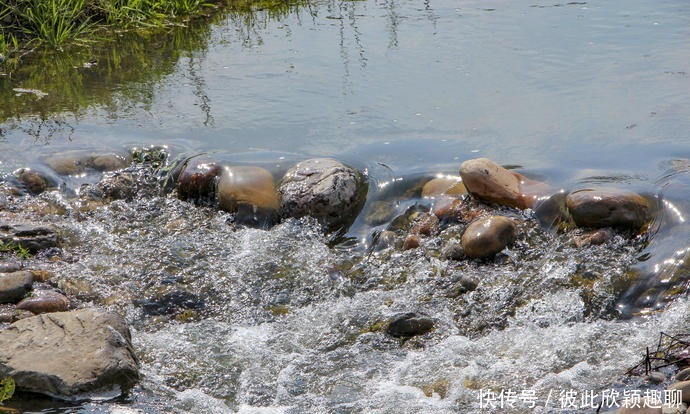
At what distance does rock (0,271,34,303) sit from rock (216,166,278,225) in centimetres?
154

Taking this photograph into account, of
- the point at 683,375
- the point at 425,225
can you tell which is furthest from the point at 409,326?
the point at 683,375

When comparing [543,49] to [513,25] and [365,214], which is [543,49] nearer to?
[513,25]

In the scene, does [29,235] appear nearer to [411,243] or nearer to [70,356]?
[70,356]

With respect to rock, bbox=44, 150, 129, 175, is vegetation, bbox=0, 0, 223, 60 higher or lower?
higher

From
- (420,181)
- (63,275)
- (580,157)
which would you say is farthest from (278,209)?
(580,157)

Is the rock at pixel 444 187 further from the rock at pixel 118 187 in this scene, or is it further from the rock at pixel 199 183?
the rock at pixel 118 187

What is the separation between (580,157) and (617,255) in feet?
4.19

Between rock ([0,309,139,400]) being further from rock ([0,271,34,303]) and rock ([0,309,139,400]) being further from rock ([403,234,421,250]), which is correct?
rock ([403,234,421,250])

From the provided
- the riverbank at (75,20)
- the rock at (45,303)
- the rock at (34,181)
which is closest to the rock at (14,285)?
the rock at (45,303)

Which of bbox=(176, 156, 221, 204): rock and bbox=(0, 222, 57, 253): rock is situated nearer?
bbox=(0, 222, 57, 253): rock

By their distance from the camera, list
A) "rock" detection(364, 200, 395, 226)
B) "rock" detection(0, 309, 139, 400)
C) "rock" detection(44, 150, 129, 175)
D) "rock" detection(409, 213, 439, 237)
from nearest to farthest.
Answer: "rock" detection(0, 309, 139, 400) → "rock" detection(409, 213, 439, 237) → "rock" detection(364, 200, 395, 226) → "rock" detection(44, 150, 129, 175)

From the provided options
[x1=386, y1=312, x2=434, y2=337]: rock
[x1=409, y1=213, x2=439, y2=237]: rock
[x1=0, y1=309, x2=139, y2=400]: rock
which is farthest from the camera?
[x1=409, y1=213, x2=439, y2=237]: rock

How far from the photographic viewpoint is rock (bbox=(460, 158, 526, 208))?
5426mm

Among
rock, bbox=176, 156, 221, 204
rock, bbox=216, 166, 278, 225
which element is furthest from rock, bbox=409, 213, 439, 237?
rock, bbox=176, 156, 221, 204
